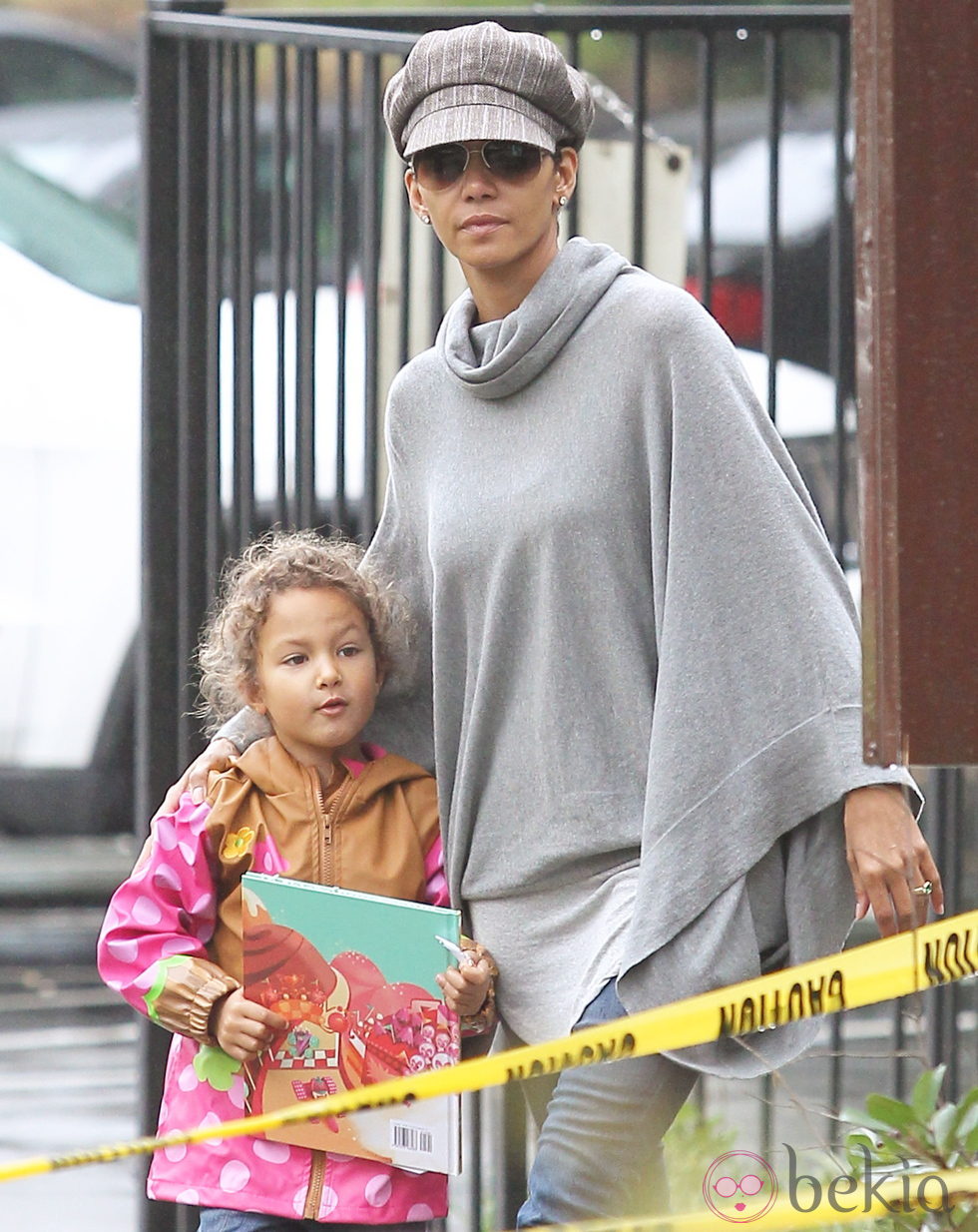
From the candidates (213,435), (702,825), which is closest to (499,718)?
(702,825)

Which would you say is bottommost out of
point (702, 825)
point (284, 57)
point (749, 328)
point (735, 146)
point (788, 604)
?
point (702, 825)

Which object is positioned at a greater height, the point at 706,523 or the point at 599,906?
the point at 706,523

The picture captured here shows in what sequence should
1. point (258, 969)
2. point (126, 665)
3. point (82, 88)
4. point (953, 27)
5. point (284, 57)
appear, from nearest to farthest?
point (953, 27)
point (258, 969)
point (284, 57)
point (126, 665)
point (82, 88)

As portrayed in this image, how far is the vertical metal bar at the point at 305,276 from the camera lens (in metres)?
3.74

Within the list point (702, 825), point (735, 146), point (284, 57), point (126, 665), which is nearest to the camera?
point (702, 825)

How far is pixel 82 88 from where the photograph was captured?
11.4m

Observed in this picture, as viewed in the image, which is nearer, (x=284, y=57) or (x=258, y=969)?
(x=258, y=969)

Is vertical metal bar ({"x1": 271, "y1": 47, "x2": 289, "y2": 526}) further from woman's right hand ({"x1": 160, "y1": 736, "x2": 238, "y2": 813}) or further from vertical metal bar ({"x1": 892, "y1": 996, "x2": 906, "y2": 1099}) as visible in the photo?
vertical metal bar ({"x1": 892, "y1": 996, "x2": 906, "y2": 1099})

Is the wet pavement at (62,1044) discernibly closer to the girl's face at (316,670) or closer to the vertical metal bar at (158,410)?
the vertical metal bar at (158,410)

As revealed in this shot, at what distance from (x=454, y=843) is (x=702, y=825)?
40cm

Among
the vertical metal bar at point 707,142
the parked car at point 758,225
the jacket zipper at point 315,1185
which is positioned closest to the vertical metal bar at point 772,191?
the vertical metal bar at point 707,142

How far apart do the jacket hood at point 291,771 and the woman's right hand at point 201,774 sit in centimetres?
3

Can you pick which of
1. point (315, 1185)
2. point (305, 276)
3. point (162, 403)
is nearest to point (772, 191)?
point (305, 276)

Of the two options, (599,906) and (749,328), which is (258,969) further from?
(749,328)
